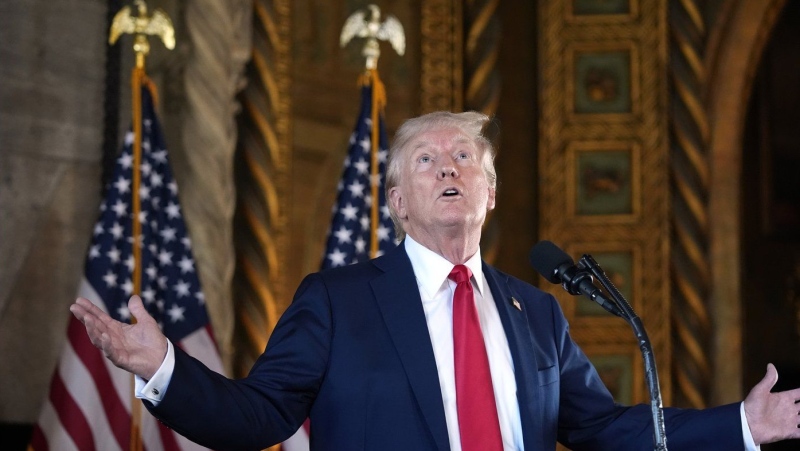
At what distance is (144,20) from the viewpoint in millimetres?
5008

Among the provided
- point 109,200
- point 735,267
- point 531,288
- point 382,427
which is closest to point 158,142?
point 109,200

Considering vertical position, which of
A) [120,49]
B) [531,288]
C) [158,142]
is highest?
[120,49]

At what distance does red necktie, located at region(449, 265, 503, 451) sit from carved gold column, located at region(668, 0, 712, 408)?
3.69m

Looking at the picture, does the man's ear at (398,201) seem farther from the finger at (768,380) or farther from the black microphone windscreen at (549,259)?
the finger at (768,380)

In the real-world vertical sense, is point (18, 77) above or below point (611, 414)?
above

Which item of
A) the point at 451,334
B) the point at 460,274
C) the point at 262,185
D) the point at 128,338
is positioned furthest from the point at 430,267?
the point at 262,185

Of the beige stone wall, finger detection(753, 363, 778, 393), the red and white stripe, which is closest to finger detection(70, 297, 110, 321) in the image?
finger detection(753, 363, 778, 393)

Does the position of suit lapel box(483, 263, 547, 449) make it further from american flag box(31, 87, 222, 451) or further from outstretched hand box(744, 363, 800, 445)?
american flag box(31, 87, 222, 451)

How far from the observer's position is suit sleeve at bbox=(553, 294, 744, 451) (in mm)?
2959

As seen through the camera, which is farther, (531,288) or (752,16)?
(752,16)

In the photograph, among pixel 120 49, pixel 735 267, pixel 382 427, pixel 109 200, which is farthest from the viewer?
pixel 735 267

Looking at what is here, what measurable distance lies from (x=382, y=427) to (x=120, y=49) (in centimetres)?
322

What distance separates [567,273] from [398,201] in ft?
1.97

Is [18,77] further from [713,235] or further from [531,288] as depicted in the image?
[713,235]
